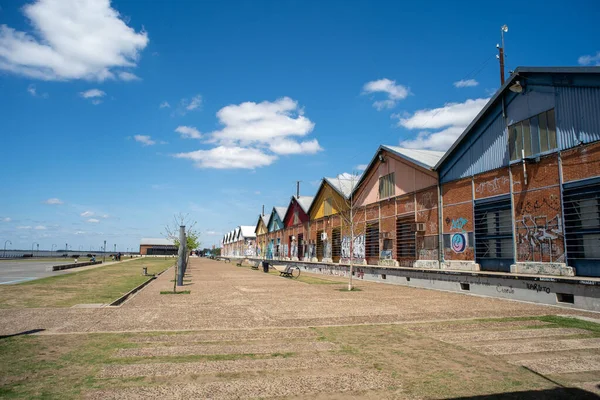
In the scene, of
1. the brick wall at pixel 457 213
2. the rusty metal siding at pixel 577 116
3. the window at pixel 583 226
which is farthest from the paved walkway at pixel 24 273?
the rusty metal siding at pixel 577 116

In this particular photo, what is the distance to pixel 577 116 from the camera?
17.5 metres

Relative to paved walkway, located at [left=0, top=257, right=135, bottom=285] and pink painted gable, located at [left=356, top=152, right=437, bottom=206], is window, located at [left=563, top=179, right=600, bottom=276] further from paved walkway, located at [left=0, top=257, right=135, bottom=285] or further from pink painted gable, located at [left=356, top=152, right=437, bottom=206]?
paved walkway, located at [left=0, top=257, right=135, bottom=285]

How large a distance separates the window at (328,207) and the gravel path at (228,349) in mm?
37286

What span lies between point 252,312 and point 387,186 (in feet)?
71.6

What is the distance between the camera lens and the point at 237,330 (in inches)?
424

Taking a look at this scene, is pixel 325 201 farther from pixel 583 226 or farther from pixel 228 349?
pixel 228 349

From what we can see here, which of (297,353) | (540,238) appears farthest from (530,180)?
(297,353)

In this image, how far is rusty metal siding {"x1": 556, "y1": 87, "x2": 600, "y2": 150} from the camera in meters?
16.7

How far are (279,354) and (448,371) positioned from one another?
3.25 metres

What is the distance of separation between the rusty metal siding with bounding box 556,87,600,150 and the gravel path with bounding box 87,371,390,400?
15.9 m

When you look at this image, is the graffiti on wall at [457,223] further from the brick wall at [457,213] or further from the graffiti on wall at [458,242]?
the graffiti on wall at [458,242]

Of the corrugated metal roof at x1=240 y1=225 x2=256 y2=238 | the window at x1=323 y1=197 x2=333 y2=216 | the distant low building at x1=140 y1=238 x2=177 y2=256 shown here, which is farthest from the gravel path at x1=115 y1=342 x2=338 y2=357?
the distant low building at x1=140 y1=238 x2=177 y2=256

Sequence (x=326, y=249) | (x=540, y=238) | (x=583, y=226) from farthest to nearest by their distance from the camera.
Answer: (x=326, y=249) < (x=540, y=238) < (x=583, y=226)

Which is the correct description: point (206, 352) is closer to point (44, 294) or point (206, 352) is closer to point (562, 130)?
point (44, 294)
